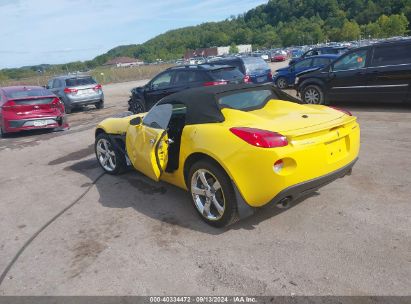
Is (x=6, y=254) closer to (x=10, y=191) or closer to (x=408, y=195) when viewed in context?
(x=10, y=191)

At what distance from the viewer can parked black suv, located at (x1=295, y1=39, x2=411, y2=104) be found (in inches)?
363

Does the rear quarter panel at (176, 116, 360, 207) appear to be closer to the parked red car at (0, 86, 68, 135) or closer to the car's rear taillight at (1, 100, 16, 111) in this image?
the parked red car at (0, 86, 68, 135)

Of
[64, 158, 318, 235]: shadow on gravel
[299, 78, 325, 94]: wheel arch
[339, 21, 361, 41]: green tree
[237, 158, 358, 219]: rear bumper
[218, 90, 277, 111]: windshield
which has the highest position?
[218, 90, 277, 111]: windshield

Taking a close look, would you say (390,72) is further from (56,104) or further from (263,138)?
(56,104)

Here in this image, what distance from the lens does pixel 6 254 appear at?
3.91 meters

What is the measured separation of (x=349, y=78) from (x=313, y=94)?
114 cm

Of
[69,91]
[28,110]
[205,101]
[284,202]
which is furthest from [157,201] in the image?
[69,91]

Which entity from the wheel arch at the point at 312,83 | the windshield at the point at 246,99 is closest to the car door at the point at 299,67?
the wheel arch at the point at 312,83

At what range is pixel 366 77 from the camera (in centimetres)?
980

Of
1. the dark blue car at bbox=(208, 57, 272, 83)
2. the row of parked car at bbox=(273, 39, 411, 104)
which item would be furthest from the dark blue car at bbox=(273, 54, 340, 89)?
the row of parked car at bbox=(273, 39, 411, 104)

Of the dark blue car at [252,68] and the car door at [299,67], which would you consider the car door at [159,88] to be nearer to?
the dark blue car at [252,68]

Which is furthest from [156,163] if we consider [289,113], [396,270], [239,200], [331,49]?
[331,49]

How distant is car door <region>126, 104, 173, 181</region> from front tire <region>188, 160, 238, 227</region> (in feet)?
1.81

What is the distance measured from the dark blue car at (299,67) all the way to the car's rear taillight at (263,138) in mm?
12786
